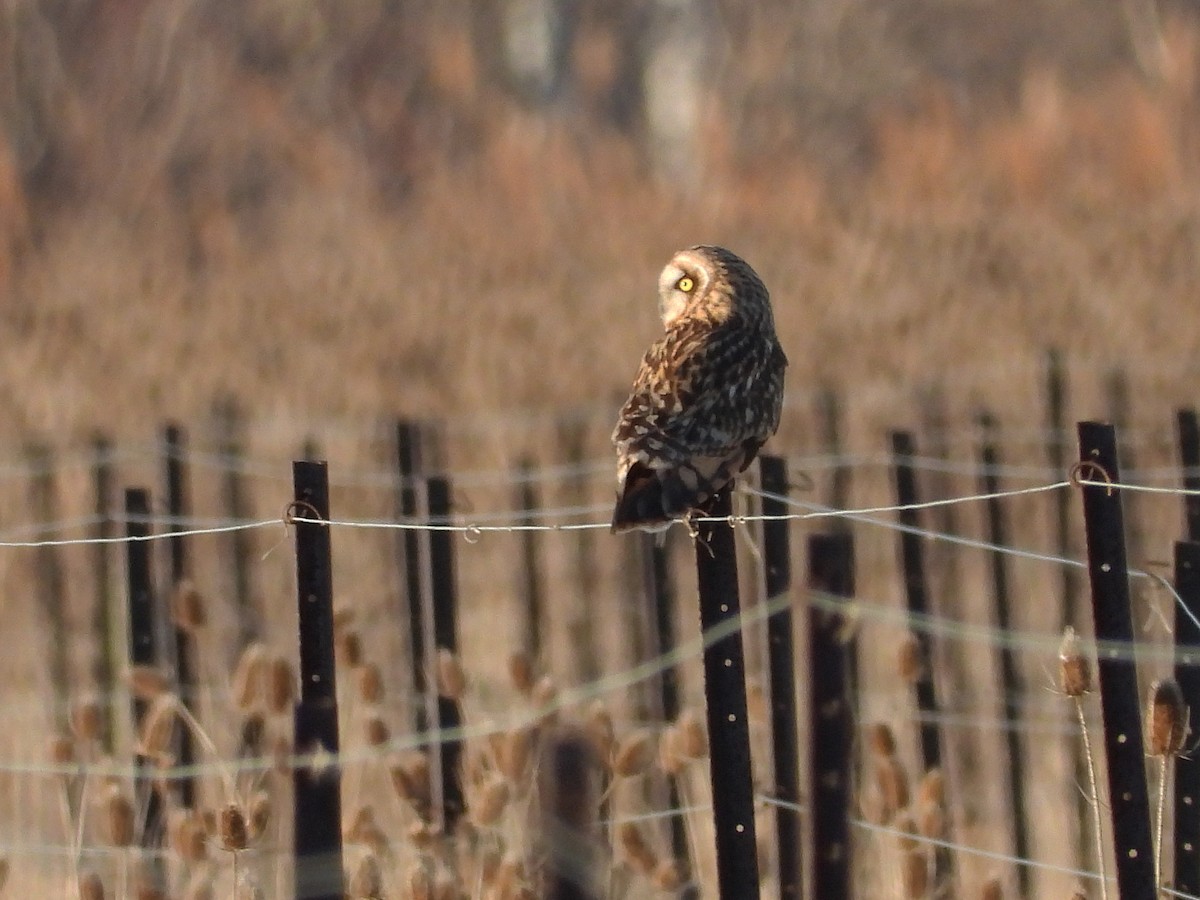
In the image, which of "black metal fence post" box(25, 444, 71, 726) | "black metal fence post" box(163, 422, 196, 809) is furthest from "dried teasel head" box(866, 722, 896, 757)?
"black metal fence post" box(25, 444, 71, 726)

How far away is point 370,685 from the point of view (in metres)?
4.55

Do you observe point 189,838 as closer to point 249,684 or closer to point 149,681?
point 249,684

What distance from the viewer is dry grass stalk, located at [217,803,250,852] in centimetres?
393

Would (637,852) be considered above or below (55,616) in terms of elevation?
below

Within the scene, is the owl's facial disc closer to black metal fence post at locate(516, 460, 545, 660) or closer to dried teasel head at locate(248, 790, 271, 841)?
black metal fence post at locate(516, 460, 545, 660)

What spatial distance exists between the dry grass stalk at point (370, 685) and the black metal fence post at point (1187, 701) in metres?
1.52

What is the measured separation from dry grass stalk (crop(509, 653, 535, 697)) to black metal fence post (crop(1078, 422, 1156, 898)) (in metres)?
1.40

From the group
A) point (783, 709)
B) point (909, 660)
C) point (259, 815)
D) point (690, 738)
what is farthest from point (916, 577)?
point (259, 815)

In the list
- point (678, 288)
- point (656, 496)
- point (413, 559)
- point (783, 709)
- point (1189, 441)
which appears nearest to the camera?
point (656, 496)

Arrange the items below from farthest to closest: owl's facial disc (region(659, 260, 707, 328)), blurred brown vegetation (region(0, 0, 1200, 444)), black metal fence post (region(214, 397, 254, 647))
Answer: blurred brown vegetation (region(0, 0, 1200, 444)), black metal fence post (region(214, 397, 254, 647)), owl's facial disc (region(659, 260, 707, 328))

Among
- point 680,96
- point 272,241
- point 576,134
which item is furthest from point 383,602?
point 680,96

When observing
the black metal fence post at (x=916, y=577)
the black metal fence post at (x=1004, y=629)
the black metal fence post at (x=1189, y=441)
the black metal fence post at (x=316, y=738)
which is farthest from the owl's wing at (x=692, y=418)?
the black metal fence post at (x=1189, y=441)

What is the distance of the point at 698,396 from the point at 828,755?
3.48ft

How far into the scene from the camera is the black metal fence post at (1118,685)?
3.53 metres
